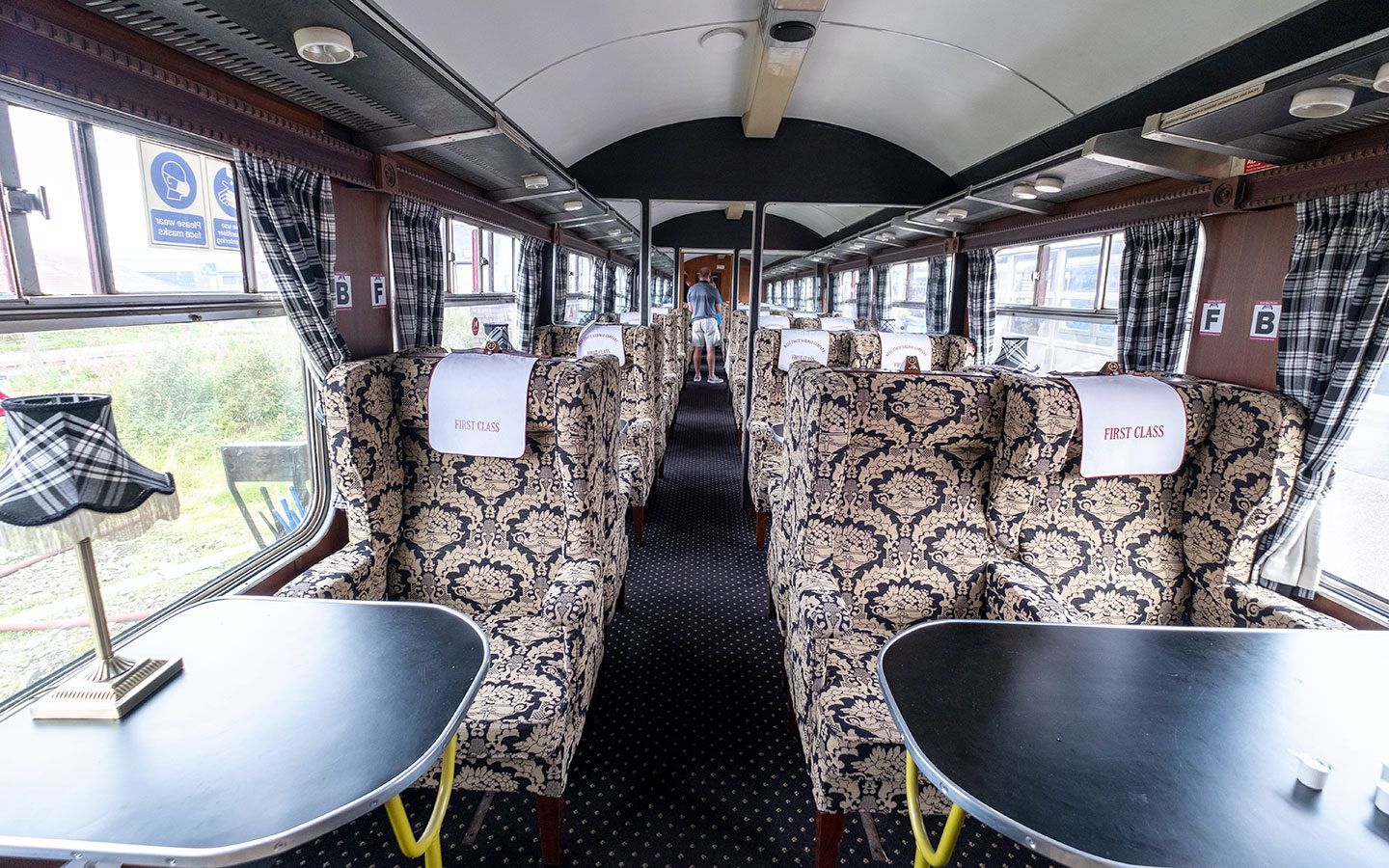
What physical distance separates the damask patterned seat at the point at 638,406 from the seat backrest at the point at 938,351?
1.66 meters

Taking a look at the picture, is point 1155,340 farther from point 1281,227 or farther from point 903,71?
point 903,71

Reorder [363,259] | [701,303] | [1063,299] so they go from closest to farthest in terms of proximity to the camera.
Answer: [363,259]
[1063,299]
[701,303]

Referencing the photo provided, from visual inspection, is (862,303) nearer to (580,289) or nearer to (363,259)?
(580,289)

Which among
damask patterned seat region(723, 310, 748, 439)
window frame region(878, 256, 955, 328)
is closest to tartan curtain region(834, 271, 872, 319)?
window frame region(878, 256, 955, 328)

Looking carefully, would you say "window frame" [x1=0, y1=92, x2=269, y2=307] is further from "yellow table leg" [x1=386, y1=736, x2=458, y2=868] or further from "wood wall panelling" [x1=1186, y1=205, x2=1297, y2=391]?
"wood wall panelling" [x1=1186, y1=205, x2=1297, y2=391]

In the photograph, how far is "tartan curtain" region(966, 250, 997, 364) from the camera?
5.49m

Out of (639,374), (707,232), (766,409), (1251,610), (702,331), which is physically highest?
(707,232)

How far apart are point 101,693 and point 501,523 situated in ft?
4.29

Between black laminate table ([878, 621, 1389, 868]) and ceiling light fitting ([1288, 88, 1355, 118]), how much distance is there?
4.56 feet

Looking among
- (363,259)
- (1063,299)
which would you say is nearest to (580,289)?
(363,259)

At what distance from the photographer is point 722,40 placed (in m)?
3.99

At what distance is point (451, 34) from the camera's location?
2889mm

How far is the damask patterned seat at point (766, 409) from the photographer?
408 cm

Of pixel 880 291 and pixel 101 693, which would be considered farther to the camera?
pixel 880 291
